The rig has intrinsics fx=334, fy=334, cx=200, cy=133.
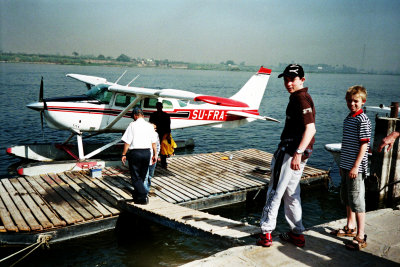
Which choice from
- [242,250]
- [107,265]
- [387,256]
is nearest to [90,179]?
[107,265]

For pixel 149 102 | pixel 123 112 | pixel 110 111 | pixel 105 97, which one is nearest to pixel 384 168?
pixel 149 102

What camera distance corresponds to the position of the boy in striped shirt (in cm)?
378

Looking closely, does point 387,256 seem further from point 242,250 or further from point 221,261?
point 221,261

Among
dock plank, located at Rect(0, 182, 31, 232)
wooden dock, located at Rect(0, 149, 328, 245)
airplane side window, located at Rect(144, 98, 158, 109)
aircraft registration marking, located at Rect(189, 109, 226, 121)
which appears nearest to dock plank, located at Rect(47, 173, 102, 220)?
wooden dock, located at Rect(0, 149, 328, 245)

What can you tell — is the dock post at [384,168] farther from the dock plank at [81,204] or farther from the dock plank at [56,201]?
the dock plank at [56,201]

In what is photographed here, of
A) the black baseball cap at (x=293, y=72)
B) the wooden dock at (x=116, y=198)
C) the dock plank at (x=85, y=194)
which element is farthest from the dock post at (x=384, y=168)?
the dock plank at (x=85, y=194)

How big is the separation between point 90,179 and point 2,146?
8245 mm

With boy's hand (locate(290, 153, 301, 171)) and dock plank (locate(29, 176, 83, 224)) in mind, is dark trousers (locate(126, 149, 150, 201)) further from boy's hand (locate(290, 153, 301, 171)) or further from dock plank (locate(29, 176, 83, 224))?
boy's hand (locate(290, 153, 301, 171))

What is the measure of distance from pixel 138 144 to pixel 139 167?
45 centimetres

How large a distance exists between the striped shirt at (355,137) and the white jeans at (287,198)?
2.13 ft

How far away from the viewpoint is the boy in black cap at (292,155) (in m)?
3.46

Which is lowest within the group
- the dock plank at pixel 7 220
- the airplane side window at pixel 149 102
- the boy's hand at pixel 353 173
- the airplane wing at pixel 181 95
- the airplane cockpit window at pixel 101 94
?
the dock plank at pixel 7 220

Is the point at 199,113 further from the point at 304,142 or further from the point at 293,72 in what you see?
the point at 304,142

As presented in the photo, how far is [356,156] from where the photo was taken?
387cm
